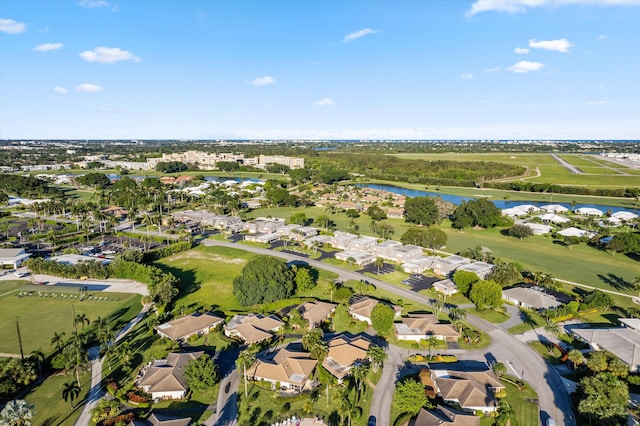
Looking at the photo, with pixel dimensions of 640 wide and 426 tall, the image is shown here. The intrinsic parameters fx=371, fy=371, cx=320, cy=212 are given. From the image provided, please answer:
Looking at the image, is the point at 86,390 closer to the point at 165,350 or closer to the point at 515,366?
the point at 165,350

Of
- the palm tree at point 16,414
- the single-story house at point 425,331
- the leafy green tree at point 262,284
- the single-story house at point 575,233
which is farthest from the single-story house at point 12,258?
the single-story house at point 575,233

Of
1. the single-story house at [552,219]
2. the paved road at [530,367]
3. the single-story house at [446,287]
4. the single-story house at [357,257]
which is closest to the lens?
the paved road at [530,367]

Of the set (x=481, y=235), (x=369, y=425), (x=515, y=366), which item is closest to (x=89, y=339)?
(x=369, y=425)

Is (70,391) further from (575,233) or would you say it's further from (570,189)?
(570,189)

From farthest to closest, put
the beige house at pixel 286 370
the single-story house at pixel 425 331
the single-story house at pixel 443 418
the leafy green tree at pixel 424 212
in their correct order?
the leafy green tree at pixel 424 212 → the single-story house at pixel 425 331 → the beige house at pixel 286 370 → the single-story house at pixel 443 418

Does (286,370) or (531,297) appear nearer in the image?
(286,370)

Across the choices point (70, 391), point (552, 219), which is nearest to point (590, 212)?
point (552, 219)

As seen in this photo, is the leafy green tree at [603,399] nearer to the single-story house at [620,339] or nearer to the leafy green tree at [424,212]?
the single-story house at [620,339]
